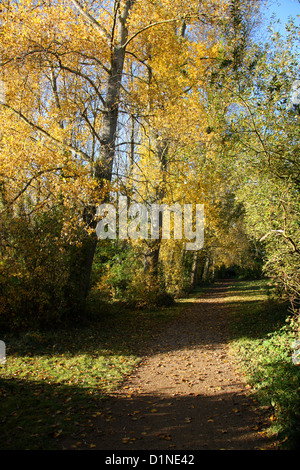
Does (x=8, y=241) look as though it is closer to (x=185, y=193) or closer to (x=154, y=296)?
(x=154, y=296)

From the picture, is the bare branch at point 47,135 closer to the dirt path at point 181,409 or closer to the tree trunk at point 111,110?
the tree trunk at point 111,110

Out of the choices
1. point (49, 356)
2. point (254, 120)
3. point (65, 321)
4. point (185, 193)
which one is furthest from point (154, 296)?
point (254, 120)

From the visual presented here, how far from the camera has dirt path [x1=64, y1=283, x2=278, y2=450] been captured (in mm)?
3881

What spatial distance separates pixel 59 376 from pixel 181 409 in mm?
2440

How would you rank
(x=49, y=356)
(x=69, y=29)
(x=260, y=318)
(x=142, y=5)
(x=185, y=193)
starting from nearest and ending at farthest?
1. (x=49, y=356)
2. (x=69, y=29)
3. (x=260, y=318)
4. (x=142, y=5)
5. (x=185, y=193)

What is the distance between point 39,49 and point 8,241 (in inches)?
216

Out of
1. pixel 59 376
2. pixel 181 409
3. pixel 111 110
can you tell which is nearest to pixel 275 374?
pixel 181 409

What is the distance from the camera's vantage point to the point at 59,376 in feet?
20.1

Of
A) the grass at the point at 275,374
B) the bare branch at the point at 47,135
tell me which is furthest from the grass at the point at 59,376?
the bare branch at the point at 47,135

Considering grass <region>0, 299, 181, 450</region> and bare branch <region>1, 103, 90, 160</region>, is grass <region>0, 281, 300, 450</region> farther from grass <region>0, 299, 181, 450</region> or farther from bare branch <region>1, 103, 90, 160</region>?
bare branch <region>1, 103, 90, 160</region>

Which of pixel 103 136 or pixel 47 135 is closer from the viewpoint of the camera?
pixel 47 135

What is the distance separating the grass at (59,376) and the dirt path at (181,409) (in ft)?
1.15

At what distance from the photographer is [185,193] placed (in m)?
15.8

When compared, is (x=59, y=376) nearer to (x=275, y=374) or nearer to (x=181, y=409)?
(x=181, y=409)
